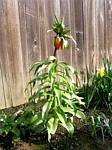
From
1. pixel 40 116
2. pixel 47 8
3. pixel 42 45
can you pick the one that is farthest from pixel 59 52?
pixel 40 116

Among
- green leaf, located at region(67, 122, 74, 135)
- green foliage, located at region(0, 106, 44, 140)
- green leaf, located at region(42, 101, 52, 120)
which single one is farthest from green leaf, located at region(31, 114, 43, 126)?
green leaf, located at region(67, 122, 74, 135)

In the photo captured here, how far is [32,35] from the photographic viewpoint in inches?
173

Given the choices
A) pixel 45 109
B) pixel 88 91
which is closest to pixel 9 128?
pixel 45 109

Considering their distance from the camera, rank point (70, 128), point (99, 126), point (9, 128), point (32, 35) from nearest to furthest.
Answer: point (70, 128) → point (9, 128) → point (99, 126) → point (32, 35)

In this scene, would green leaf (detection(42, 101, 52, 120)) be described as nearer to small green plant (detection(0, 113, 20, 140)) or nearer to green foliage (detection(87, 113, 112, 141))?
small green plant (detection(0, 113, 20, 140))

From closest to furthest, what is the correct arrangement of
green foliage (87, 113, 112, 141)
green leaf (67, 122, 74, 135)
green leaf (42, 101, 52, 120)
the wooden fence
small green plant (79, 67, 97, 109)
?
green leaf (42, 101, 52, 120) → green leaf (67, 122, 74, 135) → green foliage (87, 113, 112, 141) → the wooden fence → small green plant (79, 67, 97, 109)

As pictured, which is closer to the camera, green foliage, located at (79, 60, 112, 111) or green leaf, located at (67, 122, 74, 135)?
green leaf, located at (67, 122, 74, 135)

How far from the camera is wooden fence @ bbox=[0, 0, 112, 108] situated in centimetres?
418

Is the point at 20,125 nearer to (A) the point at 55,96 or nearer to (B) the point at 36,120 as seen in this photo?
(B) the point at 36,120

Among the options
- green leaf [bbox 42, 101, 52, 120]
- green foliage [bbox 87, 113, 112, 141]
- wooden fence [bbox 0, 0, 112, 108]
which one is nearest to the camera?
green leaf [bbox 42, 101, 52, 120]

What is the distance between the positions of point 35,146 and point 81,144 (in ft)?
1.48

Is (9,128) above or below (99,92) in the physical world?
below

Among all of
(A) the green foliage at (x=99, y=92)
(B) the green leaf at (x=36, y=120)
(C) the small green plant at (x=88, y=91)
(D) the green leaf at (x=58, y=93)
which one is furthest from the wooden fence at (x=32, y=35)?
(D) the green leaf at (x=58, y=93)

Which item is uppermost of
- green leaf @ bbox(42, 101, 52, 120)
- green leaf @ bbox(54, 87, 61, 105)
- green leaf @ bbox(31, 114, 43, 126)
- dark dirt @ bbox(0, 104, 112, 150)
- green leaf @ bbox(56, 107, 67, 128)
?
green leaf @ bbox(54, 87, 61, 105)
